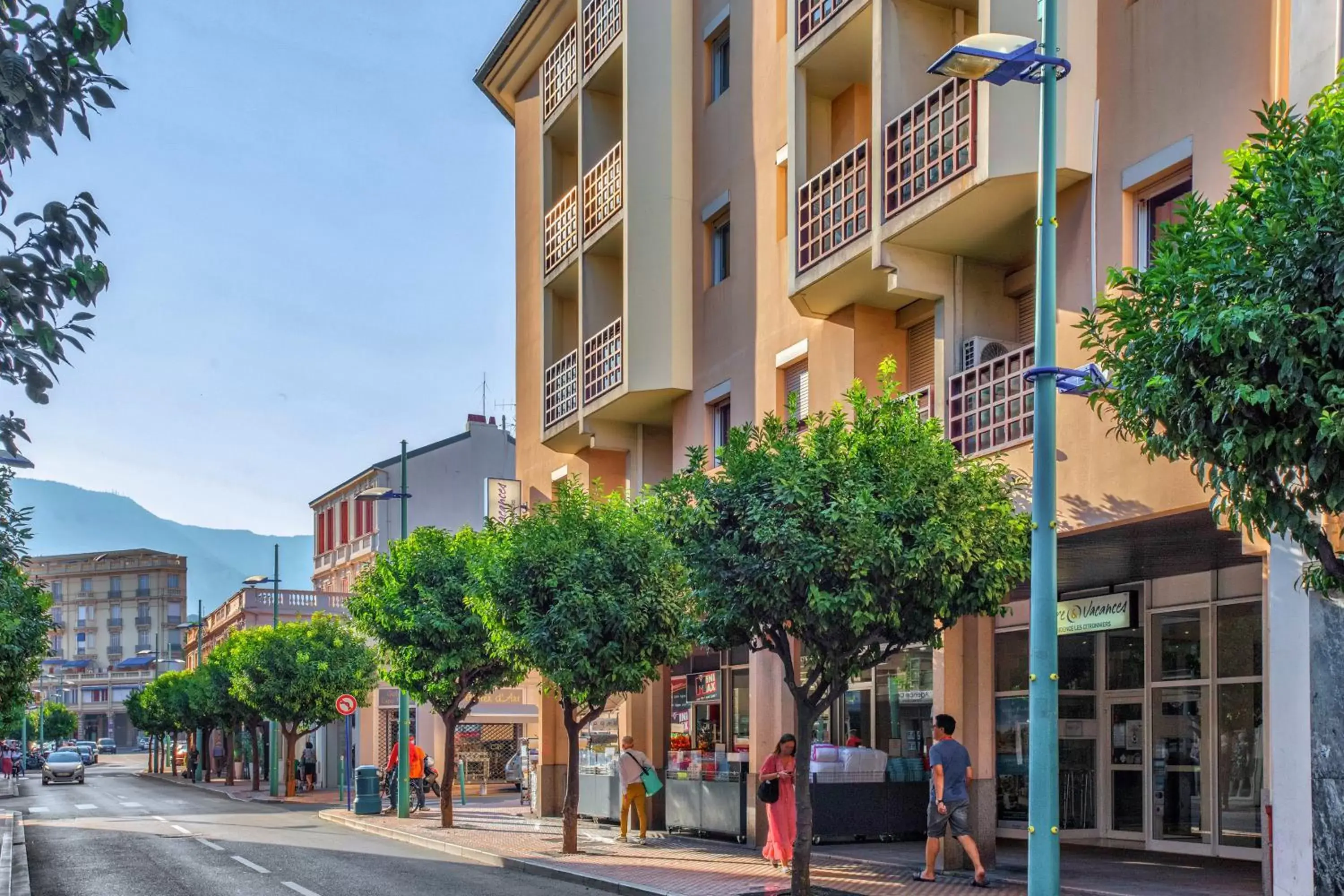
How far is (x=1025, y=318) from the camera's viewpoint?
17547mm

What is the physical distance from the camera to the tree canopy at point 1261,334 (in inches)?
313

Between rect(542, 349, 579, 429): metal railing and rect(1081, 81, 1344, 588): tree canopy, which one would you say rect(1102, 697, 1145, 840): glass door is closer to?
rect(542, 349, 579, 429): metal railing

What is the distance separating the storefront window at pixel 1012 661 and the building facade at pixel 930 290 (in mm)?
54

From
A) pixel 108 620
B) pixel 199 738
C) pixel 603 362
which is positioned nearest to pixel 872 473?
pixel 603 362

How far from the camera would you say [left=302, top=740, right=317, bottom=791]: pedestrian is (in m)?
51.9

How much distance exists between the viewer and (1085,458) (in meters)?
14.5

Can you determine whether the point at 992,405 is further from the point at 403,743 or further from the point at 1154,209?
the point at 403,743

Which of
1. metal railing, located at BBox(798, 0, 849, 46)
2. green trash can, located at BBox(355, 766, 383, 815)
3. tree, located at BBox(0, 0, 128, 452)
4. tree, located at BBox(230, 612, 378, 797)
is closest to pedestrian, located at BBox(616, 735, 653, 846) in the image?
green trash can, located at BBox(355, 766, 383, 815)

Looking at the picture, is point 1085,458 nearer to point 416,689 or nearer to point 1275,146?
point 1275,146

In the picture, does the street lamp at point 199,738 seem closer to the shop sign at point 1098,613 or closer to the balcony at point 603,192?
the balcony at point 603,192

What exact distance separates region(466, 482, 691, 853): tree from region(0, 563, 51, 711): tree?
289 inches

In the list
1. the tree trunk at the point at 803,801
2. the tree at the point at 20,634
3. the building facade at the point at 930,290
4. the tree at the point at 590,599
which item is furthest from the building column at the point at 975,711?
the tree at the point at 20,634

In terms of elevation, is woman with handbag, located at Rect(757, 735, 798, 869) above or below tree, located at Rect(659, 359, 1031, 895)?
below

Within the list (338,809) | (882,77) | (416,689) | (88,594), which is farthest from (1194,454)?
(88,594)
